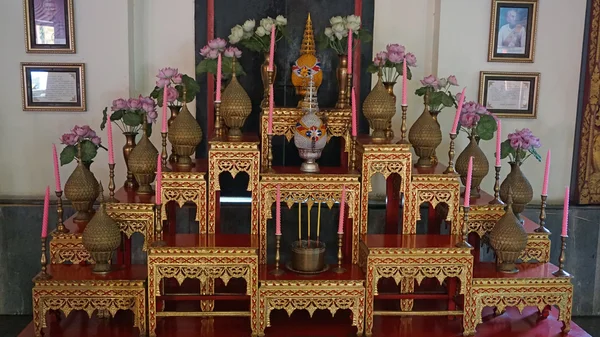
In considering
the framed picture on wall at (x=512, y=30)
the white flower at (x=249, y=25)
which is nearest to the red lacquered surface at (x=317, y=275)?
the white flower at (x=249, y=25)

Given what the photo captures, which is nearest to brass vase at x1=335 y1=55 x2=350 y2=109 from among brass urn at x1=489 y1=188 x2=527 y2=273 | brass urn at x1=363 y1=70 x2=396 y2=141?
brass urn at x1=363 y1=70 x2=396 y2=141

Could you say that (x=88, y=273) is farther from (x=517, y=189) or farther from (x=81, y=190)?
(x=517, y=189)

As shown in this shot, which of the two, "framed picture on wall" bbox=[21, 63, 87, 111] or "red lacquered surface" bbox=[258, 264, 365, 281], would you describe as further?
"framed picture on wall" bbox=[21, 63, 87, 111]

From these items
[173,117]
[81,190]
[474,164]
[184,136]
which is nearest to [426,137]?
[474,164]

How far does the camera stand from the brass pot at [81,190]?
3.03 metres

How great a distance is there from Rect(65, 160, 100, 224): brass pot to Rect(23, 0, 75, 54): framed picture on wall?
36.4 inches

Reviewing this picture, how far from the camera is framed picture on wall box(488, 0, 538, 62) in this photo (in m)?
3.71

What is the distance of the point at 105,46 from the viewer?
362 centimetres

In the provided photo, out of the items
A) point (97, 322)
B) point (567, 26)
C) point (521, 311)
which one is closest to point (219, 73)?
point (97, 322)

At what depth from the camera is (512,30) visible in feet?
12.3

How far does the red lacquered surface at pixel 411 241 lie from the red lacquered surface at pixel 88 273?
3.52ft

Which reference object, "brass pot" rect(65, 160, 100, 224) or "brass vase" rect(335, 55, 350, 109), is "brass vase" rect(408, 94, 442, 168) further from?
"brass pot" rect(65, 160, 100, 224)

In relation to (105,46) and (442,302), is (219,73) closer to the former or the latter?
(105,46)

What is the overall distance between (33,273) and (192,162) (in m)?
1.36
